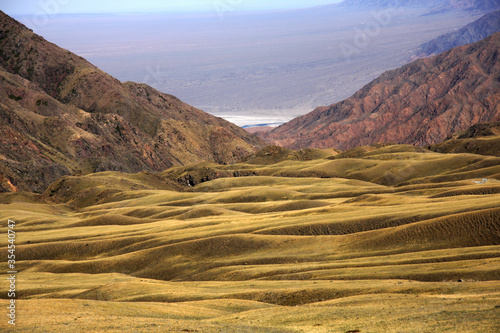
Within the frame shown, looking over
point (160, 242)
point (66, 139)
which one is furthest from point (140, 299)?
point (66, 139)

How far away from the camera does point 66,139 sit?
16962 cm

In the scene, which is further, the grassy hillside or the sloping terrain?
the sloping terrain

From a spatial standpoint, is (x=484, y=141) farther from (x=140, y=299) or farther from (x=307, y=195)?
(x=140, y=299)

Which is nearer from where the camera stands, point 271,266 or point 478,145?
point 271,266

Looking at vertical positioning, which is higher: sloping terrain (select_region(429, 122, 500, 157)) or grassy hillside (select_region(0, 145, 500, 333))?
sloping terrain (select_region(429, 122, 500, 157))

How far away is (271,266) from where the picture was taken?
50438mm

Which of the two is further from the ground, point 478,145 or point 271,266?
point 478,145

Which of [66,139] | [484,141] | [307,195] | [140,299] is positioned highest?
[66,139]

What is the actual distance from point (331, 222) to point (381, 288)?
25.5 metres

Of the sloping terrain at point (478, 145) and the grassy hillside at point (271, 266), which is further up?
the sloping terrain at point (478, 145)

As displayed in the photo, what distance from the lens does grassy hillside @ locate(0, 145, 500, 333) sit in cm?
2933

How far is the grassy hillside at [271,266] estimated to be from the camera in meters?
29.3

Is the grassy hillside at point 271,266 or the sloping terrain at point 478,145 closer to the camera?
the grassy hillside at point 271,266

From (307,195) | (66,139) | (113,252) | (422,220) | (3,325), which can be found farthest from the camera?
(66,139)
